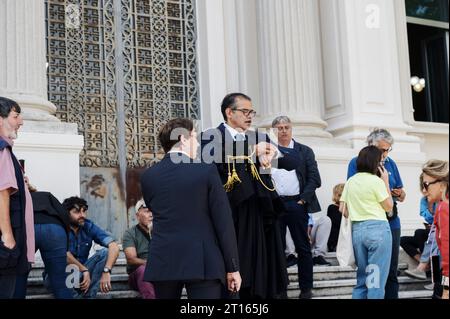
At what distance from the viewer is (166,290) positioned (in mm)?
5383

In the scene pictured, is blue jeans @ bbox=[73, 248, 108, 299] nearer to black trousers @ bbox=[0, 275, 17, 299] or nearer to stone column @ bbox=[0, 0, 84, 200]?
stone column @ bbox=[0, 0, 84, 200]

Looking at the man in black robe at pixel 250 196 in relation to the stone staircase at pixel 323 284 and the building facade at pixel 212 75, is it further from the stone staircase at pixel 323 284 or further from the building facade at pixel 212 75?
the building facade at pixel 212 75

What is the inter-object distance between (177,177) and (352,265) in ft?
13.0

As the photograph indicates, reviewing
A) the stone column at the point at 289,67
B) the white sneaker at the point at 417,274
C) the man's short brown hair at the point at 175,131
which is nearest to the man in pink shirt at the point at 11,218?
the man's short brown hair at the point at 175,131

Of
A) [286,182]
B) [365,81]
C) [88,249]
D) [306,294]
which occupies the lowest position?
[306,294]

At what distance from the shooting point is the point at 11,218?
5.77m

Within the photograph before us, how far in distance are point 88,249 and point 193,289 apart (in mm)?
2673

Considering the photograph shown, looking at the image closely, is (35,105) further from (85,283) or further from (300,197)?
(300,197)

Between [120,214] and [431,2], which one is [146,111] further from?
[431,2]

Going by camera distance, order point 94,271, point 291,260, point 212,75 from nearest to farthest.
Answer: point 94,271 < point 291,260 < point 212,75

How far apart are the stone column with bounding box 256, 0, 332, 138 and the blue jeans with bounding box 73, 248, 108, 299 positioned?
4.14 meters

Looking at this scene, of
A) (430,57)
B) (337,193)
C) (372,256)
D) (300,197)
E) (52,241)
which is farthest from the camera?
(430,57)

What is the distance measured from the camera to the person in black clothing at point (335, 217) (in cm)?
1009

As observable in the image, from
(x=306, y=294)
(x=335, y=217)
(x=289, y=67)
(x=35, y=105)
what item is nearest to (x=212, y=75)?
(x=289, y=67)
